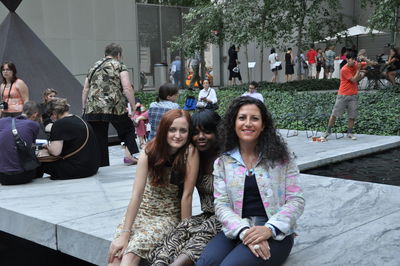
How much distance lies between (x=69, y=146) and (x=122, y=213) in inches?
70.7

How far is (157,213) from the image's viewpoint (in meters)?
3.71

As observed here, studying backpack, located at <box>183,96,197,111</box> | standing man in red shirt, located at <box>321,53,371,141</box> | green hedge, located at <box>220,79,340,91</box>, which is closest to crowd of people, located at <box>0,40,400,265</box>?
standing man in red shirt, located at <box>321,53,371,141</box>

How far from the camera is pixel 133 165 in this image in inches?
306

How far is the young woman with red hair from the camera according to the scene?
350cm

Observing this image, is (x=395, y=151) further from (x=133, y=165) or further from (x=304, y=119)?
(x=133, y=165)

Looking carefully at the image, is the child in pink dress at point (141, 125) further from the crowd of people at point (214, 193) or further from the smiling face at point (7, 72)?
the crowd of people at point (214, 193)

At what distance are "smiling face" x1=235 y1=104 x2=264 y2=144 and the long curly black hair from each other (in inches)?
1.4

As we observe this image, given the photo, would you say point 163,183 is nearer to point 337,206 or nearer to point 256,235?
point 256,235

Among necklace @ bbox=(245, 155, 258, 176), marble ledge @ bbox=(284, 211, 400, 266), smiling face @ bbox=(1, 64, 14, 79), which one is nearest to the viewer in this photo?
necklace @ bbox=(245, 155, 258, 176)

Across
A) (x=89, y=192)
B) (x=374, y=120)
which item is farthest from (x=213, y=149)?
(x=374, y=120)

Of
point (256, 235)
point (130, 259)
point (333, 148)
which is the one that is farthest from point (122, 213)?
point (333, 148)

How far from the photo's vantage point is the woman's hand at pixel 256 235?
299 centimetres

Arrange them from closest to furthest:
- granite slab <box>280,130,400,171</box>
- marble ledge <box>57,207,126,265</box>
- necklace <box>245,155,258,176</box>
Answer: necklace <box>245,155,258,176</box> < marble ledge <box>57,207,126,265</box> < granite slab <box>280,130,400,171</box>

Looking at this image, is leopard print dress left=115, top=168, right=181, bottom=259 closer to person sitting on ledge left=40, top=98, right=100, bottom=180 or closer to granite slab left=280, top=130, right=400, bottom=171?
person sitting on ledge left=40, top=98, right=100, bottom=180
